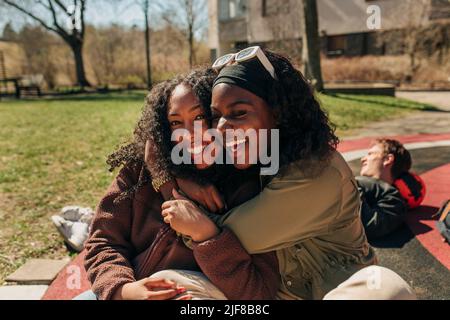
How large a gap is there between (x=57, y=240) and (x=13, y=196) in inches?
72.1

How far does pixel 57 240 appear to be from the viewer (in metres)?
4.19

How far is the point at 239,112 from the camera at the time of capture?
179 centimetres

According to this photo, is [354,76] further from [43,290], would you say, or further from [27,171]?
[43,290]

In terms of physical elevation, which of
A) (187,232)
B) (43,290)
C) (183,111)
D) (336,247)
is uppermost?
→ (183,111)

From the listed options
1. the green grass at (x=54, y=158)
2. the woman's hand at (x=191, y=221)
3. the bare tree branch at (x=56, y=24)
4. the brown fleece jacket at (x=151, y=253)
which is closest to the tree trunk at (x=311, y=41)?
the green grass at (x=54, y=158)

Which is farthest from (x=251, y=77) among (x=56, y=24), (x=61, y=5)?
(x=61, y=5)

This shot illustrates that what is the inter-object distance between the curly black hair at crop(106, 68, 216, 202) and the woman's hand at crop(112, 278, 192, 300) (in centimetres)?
46

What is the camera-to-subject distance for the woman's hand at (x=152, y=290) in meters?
1.66

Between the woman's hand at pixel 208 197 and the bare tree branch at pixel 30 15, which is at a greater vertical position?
the bare tree branch at pixel 30 15

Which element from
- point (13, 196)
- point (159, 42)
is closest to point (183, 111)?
point (13, 196)

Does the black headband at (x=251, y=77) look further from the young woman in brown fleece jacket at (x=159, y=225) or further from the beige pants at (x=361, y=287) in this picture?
the beige pants at (x=361, y=287)

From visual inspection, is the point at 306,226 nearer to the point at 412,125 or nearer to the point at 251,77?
the point at 251,77
